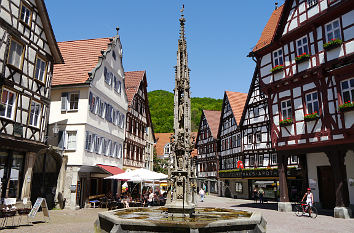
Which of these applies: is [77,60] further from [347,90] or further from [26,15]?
[347,90]

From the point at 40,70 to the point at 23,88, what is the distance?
8.07ft

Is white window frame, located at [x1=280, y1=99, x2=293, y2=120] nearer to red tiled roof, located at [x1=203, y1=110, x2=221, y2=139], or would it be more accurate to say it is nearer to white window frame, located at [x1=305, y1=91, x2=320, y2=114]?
white window frame, located at [x1=305, y1=91, x2=320, y2=114]

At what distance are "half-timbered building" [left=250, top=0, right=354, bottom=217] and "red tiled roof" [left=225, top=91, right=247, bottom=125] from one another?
54.1 ft

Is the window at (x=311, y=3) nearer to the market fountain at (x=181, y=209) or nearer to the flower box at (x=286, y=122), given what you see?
the flower box at (x=286, y=122)

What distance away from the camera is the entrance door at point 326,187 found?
1972 centimetres

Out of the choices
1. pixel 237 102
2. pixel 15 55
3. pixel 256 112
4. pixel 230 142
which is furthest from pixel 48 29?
pixel 230 142

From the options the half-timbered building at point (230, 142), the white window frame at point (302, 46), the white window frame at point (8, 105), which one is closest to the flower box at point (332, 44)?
the white window frame at point (302, 46)

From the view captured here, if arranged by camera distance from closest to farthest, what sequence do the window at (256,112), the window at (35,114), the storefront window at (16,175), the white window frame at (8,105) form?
the white window frame at (8,105) < the storefront window at (16,175) < the window at (35,114) < the window at (256,112)

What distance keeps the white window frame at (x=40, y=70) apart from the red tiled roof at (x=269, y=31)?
1482 centimetres

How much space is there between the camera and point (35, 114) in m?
18.4

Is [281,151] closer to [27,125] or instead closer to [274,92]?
[274,92]

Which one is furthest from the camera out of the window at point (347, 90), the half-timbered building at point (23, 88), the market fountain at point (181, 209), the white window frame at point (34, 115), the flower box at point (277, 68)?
the flower box at point (277, 68)

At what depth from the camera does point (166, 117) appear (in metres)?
72.2

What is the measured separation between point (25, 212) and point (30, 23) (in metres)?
11.0
